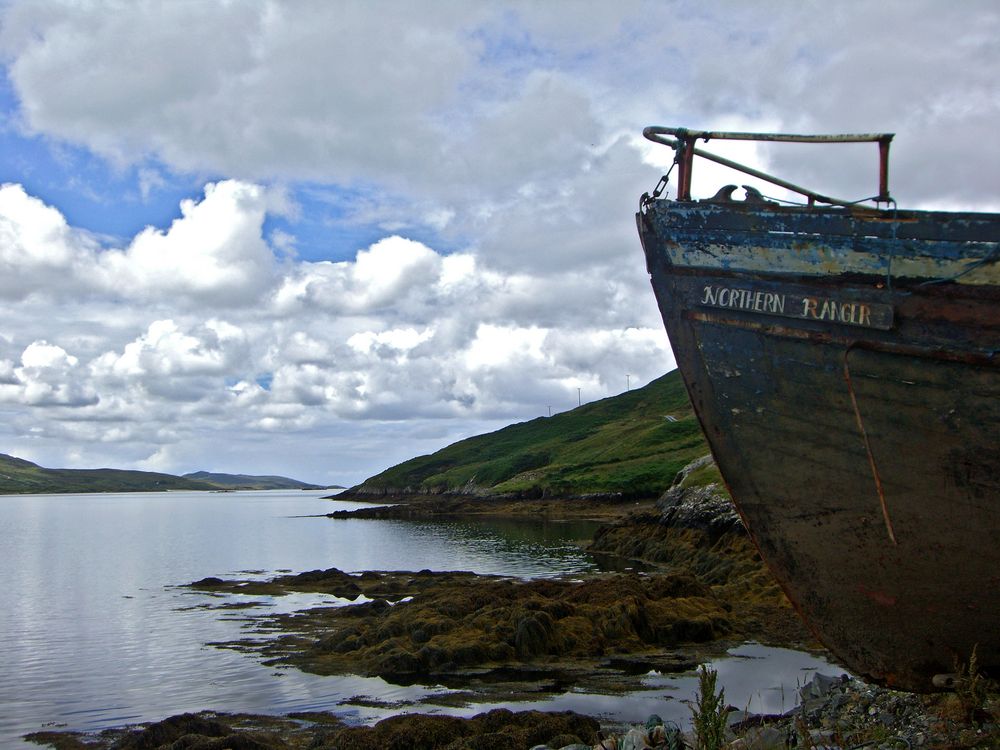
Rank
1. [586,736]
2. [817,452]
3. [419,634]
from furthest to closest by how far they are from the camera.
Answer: [419,634], [586,736], [817,452]

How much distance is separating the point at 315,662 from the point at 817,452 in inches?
613

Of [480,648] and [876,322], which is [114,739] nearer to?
[480,648]

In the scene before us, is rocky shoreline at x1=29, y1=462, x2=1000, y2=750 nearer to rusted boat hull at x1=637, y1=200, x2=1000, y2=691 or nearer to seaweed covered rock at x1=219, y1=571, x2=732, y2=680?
seaweed covered rock at x1=219, y1=571, x2=732, y2=680

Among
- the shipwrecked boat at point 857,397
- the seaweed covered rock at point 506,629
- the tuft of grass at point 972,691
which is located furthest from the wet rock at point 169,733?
the tuft of grass at point 972,691

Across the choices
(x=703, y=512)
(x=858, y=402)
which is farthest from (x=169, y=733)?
(x=703, y=512)

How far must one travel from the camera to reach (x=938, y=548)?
9164mm

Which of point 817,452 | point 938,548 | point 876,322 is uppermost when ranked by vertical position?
point 876,322

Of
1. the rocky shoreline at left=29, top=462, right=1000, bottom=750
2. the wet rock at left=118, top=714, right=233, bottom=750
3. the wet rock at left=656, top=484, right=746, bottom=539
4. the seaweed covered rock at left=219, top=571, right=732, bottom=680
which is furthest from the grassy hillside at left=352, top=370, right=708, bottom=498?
the wet rock at left=118, top=714, right=233, bottom=750

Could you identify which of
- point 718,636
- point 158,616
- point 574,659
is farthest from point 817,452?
point 158,616

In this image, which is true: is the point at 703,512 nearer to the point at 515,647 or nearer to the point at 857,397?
the point at 515,647

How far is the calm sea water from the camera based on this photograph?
1719cm

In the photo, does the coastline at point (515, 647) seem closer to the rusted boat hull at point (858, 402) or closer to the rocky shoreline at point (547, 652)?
the rocky shoreline at point (547, 652)

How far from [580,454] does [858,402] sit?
4638 inches

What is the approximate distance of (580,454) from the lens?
126312mm
